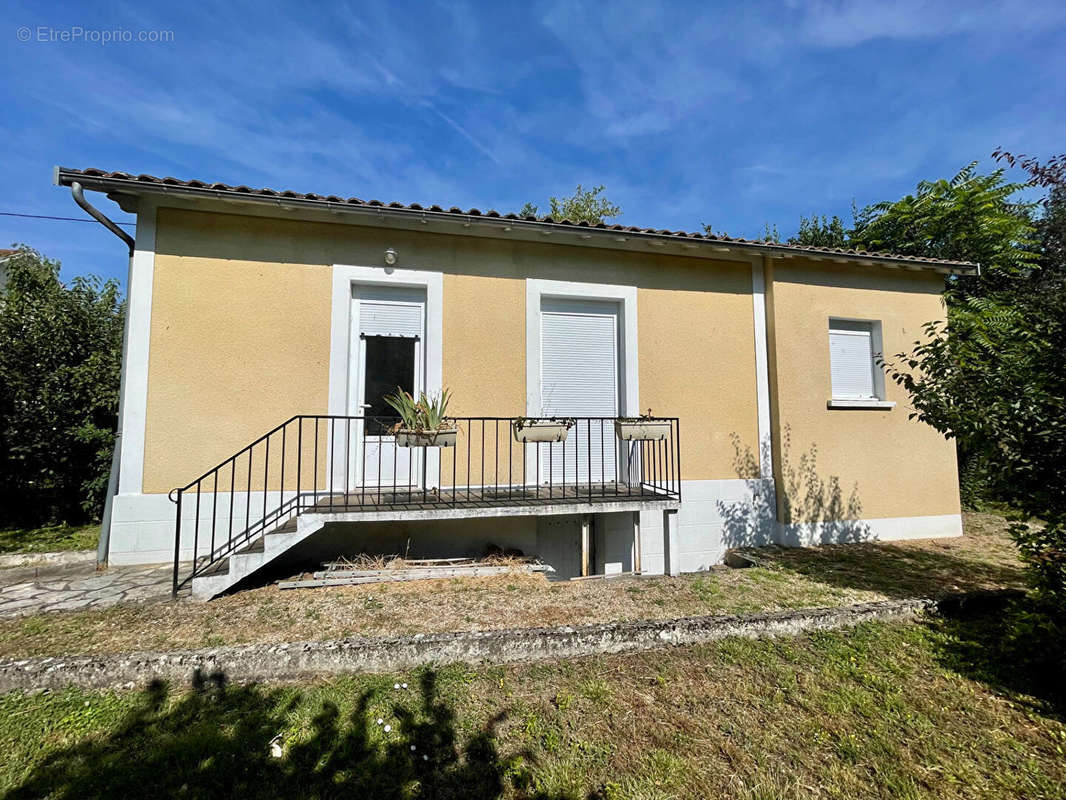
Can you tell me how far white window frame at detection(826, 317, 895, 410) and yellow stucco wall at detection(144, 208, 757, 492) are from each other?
3.90ft

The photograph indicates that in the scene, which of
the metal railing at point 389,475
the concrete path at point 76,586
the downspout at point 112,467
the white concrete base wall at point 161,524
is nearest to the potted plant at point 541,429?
the metal railing at point 389,475

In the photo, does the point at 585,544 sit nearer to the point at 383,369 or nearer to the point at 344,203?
the point at 383,369

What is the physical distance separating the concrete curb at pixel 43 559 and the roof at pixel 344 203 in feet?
12.7

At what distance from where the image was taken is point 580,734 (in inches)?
91.4

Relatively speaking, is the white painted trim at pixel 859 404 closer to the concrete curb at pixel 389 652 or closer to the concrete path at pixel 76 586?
the concrete curb at pixel 389 652

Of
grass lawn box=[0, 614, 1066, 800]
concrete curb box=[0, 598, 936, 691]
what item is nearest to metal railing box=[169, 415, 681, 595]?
concrete curb box=[0, 598, 936, 691]

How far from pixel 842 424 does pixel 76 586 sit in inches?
348

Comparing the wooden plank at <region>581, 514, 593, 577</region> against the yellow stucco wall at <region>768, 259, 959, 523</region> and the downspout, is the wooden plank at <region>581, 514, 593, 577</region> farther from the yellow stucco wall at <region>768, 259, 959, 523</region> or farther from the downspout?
the downspout

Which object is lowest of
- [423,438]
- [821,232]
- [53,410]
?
[423,438]

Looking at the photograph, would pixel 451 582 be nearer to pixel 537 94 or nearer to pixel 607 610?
pixel 607 610

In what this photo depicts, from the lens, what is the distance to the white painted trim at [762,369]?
6062 millimetres

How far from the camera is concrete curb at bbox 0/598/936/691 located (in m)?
2.57

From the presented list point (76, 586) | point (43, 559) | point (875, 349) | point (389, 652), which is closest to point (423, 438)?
point (389, 652)

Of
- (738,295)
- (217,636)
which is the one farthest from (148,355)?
(738,295)
